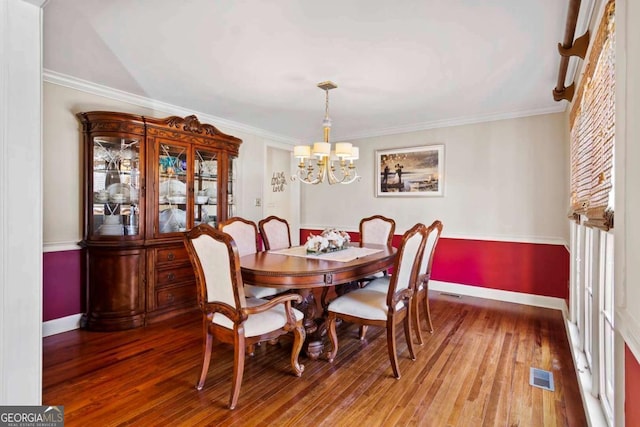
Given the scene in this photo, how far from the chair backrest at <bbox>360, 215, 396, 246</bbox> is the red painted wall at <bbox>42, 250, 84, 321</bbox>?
291cm

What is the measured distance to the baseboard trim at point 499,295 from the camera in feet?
12.5

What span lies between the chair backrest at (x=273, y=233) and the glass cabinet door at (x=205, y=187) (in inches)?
27.9

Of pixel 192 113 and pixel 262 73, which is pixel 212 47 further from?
pixel 192 113

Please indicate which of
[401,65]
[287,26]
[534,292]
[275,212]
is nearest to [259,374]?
[287,26]

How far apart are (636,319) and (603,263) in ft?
3.20

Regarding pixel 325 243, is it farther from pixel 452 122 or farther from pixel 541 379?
pixel 452 122

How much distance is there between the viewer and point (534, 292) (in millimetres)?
3943

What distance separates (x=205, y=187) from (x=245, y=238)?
105cm

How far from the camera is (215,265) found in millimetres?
1978

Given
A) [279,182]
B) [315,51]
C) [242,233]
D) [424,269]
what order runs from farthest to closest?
[279,182], [242,233], [424,269], [315,51]

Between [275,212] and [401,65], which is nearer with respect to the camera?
[401,65]

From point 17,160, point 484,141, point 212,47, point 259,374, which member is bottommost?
point 259,374

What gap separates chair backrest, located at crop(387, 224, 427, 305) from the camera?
7.39 ft

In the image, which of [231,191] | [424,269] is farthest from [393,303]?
[231,191]
